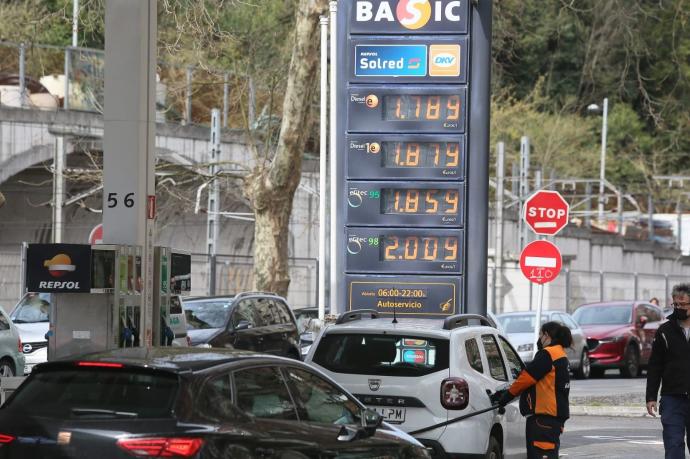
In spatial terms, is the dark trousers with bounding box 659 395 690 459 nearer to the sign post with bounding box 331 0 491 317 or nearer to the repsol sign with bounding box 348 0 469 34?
the sign post with bounding box 331 0 491 317

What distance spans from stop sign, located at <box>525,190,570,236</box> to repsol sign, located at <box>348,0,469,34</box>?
509 centimetres

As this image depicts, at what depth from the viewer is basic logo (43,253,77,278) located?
12664 millimetres

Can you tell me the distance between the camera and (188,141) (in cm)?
3931

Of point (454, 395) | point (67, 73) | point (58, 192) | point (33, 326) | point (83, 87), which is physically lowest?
point (33, 326)

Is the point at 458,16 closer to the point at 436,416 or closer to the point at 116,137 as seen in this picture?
the point at 116,137

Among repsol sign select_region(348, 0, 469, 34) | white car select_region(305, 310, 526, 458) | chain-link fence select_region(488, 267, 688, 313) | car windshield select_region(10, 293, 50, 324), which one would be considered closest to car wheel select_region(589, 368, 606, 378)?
chain-link fence select_region(488, 267, 688, 313)

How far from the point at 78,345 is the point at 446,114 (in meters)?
7.01

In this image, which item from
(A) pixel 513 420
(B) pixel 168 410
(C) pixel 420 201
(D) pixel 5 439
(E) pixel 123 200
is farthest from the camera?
(C) pixel 420 201

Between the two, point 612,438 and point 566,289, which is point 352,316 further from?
point 566,289

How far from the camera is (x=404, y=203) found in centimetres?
1855

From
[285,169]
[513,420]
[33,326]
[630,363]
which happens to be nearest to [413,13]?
[513,420]

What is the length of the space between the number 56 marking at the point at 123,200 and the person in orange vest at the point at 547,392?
4.60 m

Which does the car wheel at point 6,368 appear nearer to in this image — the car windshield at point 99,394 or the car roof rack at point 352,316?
the car roof rack at point 352,316

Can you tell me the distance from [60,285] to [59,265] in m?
0.18
